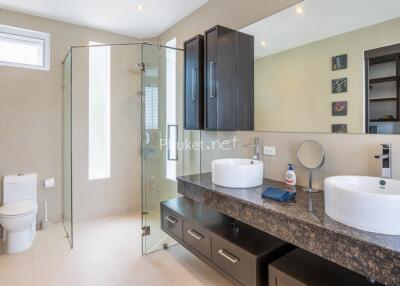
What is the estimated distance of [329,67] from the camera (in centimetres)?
175

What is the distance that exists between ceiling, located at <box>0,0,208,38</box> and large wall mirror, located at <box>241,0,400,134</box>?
1087 millimetres

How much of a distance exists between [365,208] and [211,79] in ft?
5.48

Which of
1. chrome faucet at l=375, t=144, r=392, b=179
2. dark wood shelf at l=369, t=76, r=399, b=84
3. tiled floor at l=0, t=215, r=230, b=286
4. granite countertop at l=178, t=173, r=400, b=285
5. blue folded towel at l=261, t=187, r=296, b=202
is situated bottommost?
tiled floor at l=0, t=215, r=230, b=286

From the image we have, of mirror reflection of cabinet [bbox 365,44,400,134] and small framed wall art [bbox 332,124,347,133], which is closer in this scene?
mirror reflection of cabinet [bbox 365,44,400,134]

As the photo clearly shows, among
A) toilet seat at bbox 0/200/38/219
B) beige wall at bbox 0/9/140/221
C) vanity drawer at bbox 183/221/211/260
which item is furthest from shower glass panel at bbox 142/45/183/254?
beige wall at bbox 0/9/140/221

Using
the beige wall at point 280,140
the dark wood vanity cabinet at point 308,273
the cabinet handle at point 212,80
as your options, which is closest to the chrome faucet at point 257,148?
the beige wall at point 280,140

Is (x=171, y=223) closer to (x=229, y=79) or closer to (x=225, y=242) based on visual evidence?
(x=225, y=242)

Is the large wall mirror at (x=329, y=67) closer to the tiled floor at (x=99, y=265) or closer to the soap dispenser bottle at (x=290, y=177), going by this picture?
the soap dispenser bottle at (x=290, y=177)

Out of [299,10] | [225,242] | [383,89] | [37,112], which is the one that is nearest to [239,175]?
[225,242]

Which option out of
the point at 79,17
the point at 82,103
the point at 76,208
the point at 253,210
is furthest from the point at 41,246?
the point at 79,17

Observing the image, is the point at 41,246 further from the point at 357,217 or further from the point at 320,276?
the point at 357,217

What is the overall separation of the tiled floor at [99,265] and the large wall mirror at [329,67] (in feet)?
4.78

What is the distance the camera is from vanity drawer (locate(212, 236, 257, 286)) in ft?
4.99

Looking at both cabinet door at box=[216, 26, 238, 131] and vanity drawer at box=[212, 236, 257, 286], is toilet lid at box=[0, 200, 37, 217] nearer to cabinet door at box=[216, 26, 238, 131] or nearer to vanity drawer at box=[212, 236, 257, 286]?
vanity drawer at box=[212, 236, 257, 286]
